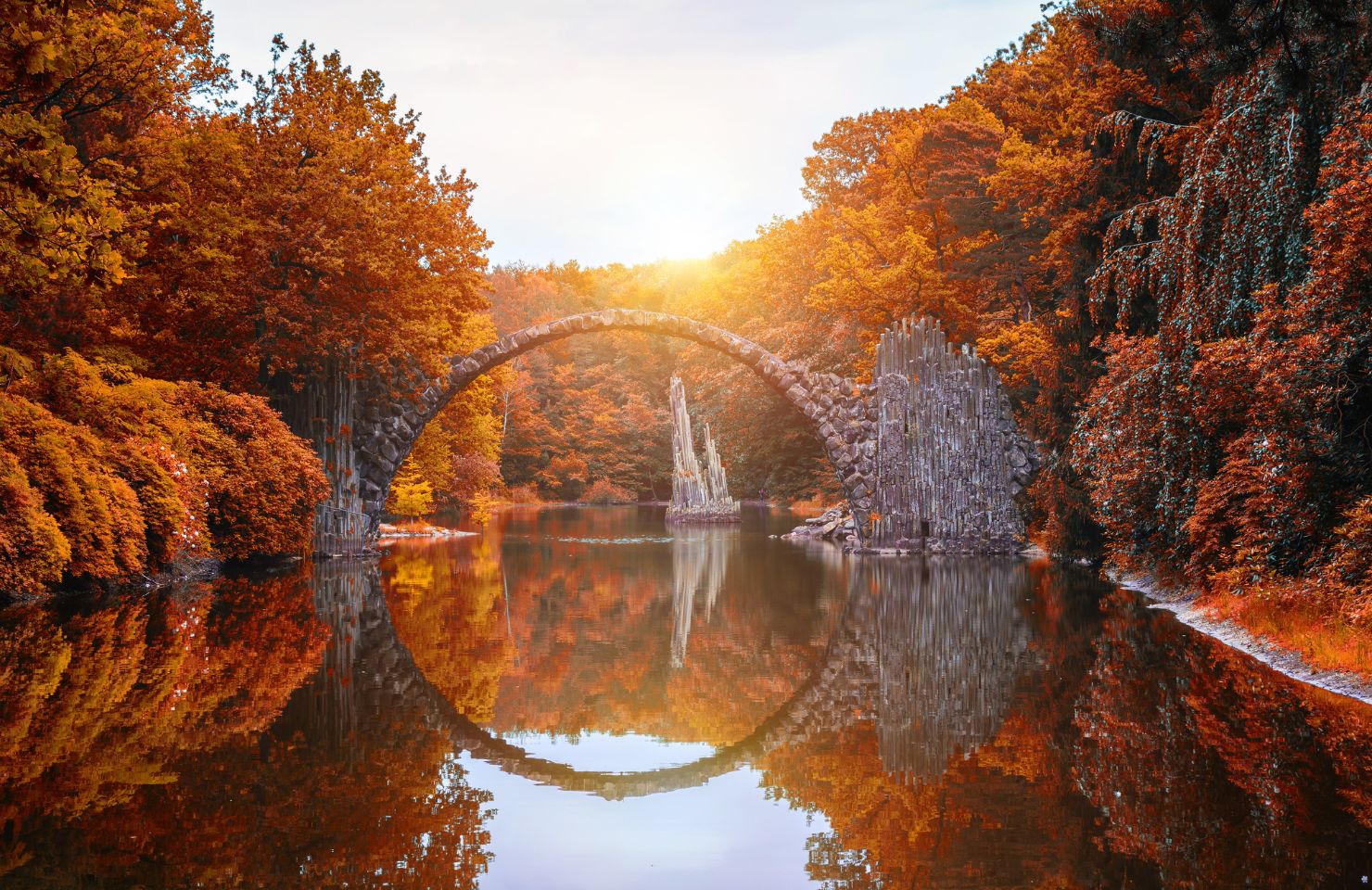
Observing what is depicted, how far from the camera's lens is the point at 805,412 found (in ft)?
61.8

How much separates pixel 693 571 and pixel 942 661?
303 inches

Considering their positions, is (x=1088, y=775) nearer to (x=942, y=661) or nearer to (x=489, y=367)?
(x=942, y=661)

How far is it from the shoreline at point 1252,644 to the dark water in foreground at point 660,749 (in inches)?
8.5

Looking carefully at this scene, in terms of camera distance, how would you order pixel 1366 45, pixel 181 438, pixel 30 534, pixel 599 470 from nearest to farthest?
pixel 1366 45
pixel 30 534
pixel 181 438
pixel 599 470

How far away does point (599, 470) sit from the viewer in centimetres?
4816

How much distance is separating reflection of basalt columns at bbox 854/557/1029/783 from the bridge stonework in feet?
13.8

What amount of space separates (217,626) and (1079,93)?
12000mm

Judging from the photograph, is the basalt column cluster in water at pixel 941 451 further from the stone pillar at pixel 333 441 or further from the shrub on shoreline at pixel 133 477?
the shrub on shoreline at pixel 133 477

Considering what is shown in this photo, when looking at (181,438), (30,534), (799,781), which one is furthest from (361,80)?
(799,781)

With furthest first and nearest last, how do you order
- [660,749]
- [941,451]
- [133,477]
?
[941,451] → [133,477] → [660,749]

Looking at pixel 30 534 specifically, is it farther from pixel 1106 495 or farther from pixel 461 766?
pixel 1106 495

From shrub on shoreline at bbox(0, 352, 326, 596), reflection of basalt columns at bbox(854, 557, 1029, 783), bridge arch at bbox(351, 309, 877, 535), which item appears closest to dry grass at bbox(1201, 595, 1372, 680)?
reflection of basalt columns at bbox(854, 557, 1029, 783)

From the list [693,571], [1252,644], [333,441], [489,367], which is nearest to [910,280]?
[489,367]

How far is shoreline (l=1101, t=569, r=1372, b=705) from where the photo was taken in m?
6.08
